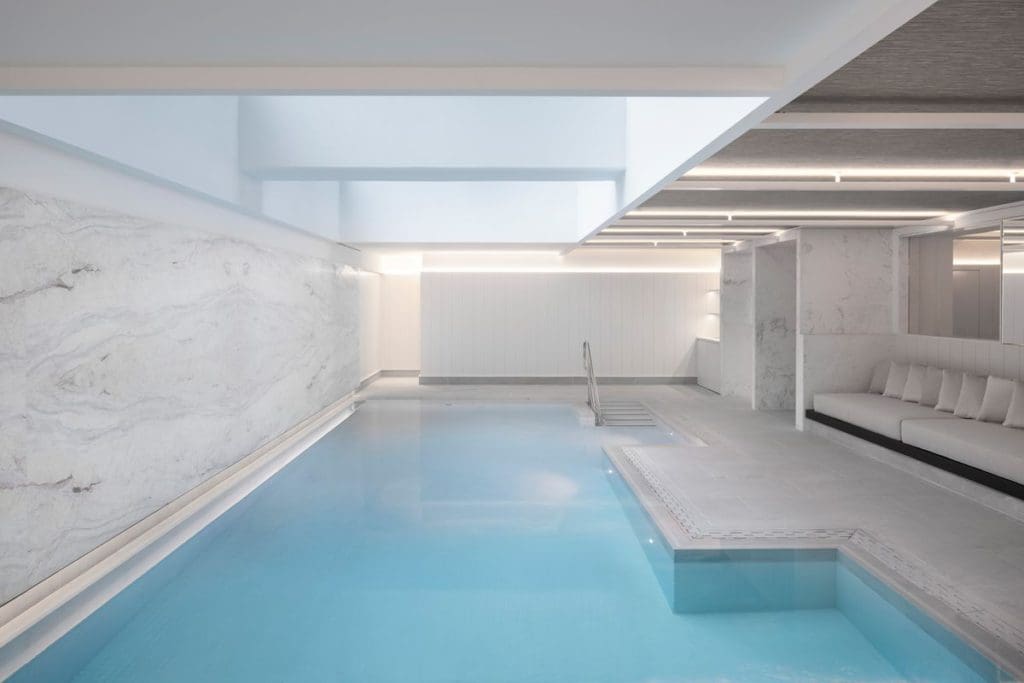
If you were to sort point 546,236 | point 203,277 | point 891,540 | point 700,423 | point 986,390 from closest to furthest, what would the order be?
point 891,540
point 203,277
point 986,390
point 700,423
point 546,236

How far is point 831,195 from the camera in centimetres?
687

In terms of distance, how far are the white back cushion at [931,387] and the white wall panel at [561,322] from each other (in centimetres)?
759

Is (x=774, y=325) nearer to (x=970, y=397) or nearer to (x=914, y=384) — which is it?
(x=914, y=384)

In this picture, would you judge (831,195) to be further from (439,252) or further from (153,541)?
(439,252)

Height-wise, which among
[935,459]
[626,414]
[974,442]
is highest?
[974,442]

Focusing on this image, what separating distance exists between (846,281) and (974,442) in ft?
12.9

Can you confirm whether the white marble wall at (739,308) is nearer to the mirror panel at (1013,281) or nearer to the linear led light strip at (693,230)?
the linear led light strip at (693,230)

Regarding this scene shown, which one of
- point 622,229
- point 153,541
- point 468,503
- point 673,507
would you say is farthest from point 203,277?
point 622,229

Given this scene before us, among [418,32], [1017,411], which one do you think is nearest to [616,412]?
[1017,411]

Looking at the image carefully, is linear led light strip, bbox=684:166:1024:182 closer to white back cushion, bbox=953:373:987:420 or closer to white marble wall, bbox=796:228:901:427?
white back cushion, bbox=953:373:987:420

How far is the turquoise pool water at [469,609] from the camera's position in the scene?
152 inches

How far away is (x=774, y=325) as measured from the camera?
12008mm

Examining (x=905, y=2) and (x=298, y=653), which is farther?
(x=298, y=653)

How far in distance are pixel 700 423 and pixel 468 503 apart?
16.8 feet
